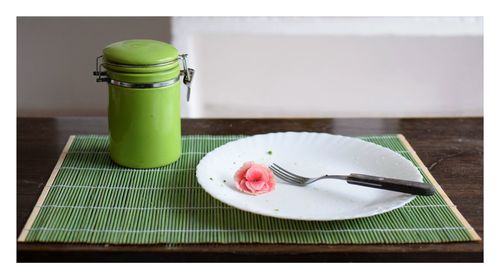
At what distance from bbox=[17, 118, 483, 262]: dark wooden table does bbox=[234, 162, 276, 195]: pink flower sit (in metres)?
0.15

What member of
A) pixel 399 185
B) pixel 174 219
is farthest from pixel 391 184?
pixel 174 219

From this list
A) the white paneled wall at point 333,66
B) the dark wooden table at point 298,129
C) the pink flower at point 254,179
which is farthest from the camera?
the white paneled wall at point 333,66

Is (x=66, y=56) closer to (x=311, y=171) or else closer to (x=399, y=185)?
(x=311, y=171)

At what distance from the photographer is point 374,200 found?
1021mm

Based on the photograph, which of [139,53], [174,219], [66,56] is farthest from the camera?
[66,56]

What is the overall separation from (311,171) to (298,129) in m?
0.24

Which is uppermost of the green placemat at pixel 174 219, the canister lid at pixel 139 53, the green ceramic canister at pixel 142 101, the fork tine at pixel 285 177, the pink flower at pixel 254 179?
the canister lid at pixel 139 53

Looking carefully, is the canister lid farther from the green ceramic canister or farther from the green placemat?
the green placemat

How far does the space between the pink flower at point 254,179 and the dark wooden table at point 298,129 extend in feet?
0.48

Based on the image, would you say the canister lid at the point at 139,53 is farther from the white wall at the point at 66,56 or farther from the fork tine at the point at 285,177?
the white wall at the point at 66,56

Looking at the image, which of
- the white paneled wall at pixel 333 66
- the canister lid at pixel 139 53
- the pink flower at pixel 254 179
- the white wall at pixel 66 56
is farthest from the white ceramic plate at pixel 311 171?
the white wall at pixel 66 56

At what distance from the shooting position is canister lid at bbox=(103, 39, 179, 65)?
42.2 inches

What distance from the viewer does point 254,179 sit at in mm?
1055

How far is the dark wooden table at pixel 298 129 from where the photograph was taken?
901 millimetres
